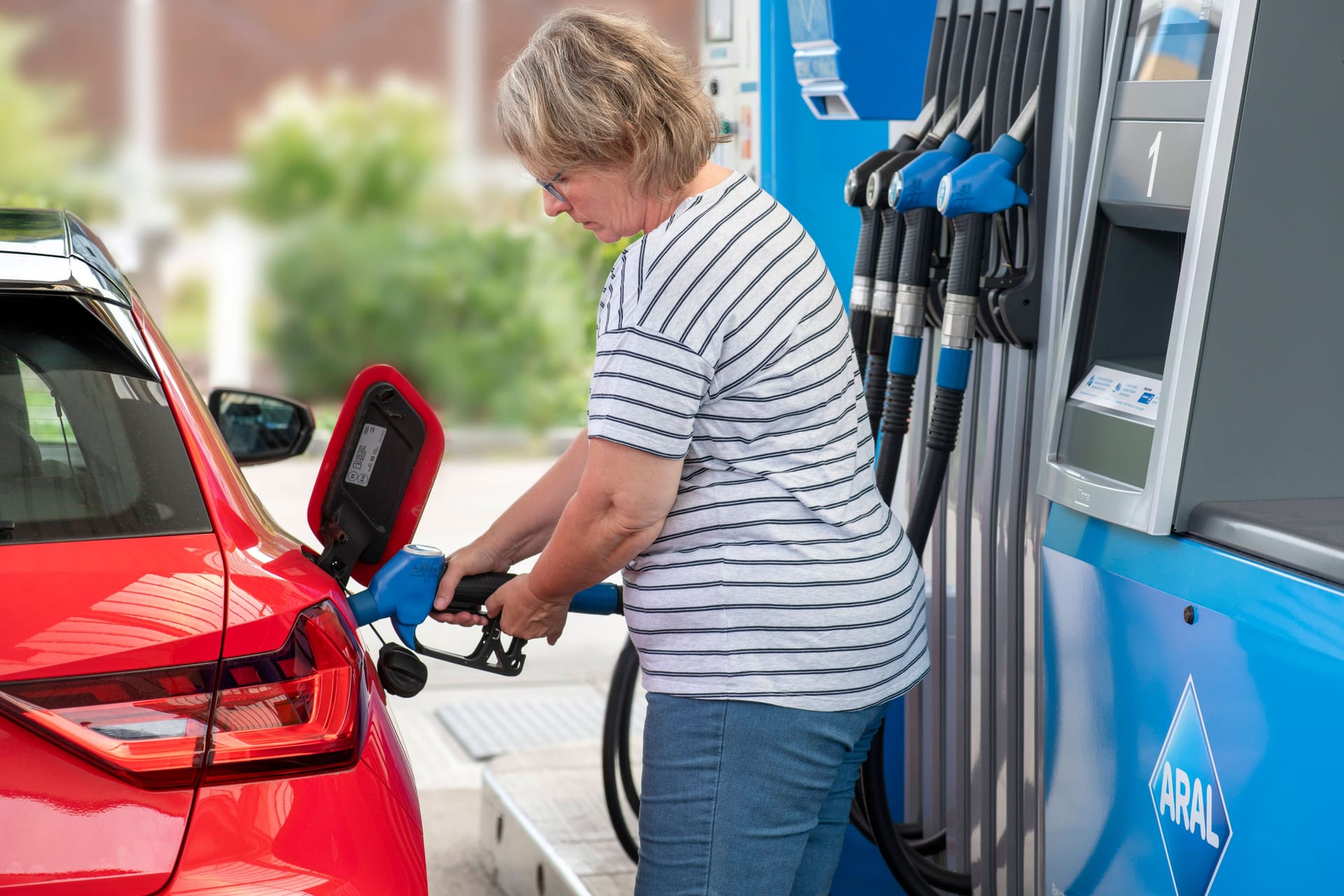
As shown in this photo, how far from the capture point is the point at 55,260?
68.7 inches

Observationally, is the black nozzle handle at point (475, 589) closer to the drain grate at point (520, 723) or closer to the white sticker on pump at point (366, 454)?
the white sticker on pump at point (366, 454)

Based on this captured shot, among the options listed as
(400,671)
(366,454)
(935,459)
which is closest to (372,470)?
(366,454)

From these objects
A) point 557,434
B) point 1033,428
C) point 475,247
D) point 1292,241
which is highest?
point 1292,241

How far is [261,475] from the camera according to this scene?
867 cm

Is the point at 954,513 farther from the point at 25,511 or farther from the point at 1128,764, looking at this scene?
the point at 25,511

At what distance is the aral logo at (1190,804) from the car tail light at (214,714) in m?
1.06

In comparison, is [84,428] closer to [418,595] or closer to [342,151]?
[418,595]

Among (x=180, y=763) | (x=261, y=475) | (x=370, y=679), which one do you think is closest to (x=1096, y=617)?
(x=370, y=679)

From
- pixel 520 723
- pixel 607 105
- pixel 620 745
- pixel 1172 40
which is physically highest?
pixel 1172 40

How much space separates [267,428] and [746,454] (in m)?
→ 1.32

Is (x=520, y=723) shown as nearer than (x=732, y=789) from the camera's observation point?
No

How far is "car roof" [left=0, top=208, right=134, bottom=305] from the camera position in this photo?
5.46ft

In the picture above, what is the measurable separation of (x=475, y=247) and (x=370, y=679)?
887cm

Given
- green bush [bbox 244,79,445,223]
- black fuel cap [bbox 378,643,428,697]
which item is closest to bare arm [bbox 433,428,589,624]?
black fuel cap [bbox 378,643,428,697]
